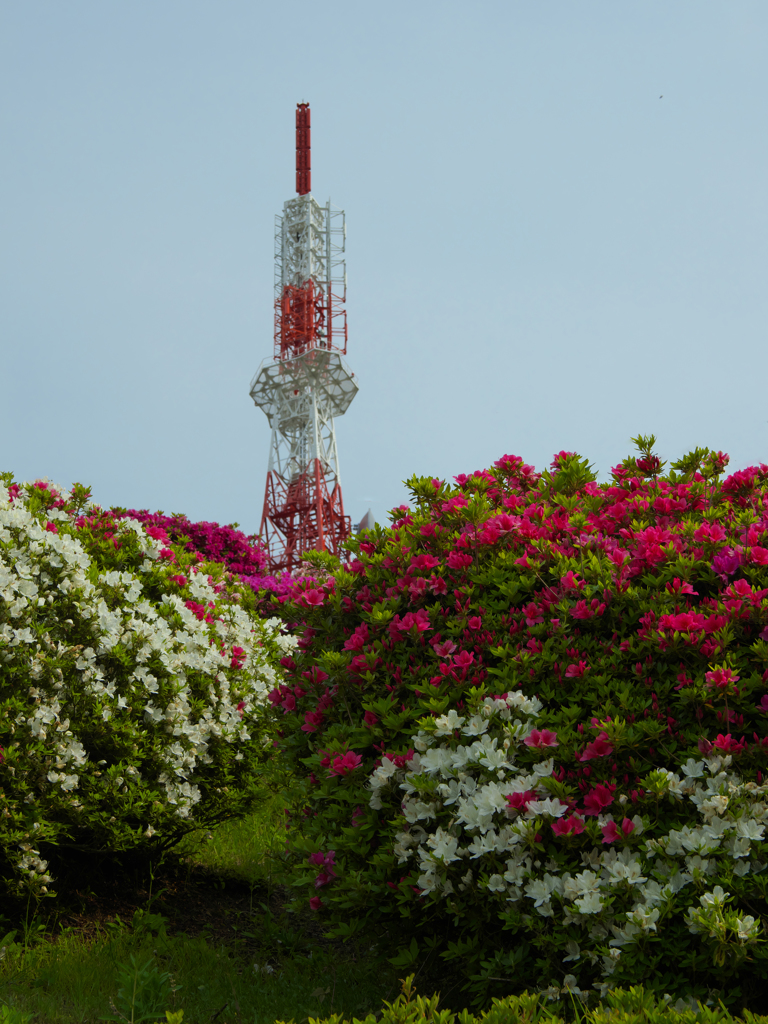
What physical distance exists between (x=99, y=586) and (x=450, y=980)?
317cm

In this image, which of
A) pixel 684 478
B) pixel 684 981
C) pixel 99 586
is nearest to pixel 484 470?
pixel 684 478

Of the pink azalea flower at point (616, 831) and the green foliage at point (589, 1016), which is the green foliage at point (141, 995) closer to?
the green foliage at point (589, 1016)

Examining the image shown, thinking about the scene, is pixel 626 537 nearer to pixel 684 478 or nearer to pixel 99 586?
pixel 684 478

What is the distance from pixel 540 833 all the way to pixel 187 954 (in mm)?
2570

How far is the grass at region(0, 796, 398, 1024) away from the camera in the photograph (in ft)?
12.2

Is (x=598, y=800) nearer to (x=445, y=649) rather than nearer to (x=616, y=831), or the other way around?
(x=616, y=831)

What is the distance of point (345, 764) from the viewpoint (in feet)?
11.9

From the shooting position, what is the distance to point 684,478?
4684 millimetres

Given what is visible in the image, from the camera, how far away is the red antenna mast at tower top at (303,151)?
38.7 m

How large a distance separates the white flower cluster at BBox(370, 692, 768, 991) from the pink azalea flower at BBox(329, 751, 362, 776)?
0.14m

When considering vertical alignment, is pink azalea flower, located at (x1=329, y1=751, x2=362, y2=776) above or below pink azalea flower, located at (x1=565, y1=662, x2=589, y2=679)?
below

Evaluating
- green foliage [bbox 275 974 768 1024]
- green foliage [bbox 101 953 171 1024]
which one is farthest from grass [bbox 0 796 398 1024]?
green foliage [bbox 275 974 768 1024]

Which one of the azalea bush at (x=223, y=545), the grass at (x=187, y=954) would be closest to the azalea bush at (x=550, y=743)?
the grass at (x=187, y=954)

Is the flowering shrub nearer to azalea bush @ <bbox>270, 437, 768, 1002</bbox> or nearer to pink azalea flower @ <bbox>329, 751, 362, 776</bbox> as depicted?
azalea bush @ <bbox>270, 437, 768, 1002</bbox>
